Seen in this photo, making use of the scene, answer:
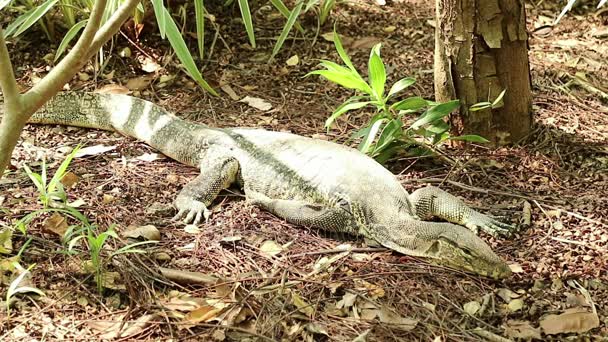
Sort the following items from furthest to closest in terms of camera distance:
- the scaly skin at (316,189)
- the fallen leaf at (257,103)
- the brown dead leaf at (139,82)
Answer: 1. the brown dead leaf at (139,82)
2. the fallen leaf at (257,103)
3. the scaly skin at (316,189)

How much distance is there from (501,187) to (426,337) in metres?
1.34

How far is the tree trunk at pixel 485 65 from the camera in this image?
4.30 metres

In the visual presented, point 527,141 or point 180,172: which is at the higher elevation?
point 527,141

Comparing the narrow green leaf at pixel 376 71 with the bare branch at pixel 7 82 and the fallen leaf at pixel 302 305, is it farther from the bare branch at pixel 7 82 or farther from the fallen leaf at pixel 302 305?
the bare branch at pixel 7 82

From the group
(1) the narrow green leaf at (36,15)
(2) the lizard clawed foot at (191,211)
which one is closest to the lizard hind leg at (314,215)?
(2) the lizard clawed foot at (191,211)

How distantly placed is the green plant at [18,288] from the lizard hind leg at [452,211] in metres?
1.89

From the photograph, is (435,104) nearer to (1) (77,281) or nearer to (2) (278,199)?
(2) (278,199)

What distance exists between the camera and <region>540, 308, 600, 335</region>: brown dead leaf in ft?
10.8

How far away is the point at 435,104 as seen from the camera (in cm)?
441

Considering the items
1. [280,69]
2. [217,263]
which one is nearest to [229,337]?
[217,263]

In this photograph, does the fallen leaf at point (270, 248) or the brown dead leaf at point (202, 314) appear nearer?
the brown dead leaf at point (202, 314)

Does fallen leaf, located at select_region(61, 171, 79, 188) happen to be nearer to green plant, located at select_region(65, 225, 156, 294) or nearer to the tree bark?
green plant, located at select_region(65, 225, 156, 294)

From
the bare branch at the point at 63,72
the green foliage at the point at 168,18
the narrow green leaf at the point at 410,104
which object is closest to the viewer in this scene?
the bare branch at the point at 63,72

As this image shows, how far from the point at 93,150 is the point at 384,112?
1.77m
